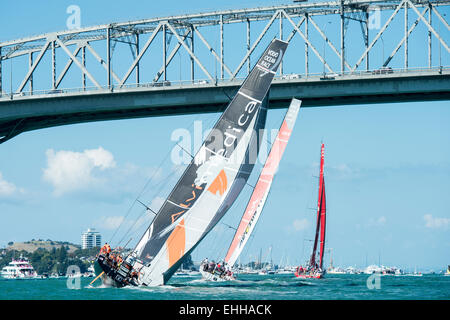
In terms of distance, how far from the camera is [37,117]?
60.0m

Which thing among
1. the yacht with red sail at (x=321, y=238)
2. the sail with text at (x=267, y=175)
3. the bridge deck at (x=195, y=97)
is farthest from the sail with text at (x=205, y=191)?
the yacht with red sail at (x=321, y=238)

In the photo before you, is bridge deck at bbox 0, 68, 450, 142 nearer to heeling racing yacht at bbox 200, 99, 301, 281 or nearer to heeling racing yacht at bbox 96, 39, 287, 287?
heeling racing yacht at bbox 200, 99, 301, 281

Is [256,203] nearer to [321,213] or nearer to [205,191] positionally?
[205,191]

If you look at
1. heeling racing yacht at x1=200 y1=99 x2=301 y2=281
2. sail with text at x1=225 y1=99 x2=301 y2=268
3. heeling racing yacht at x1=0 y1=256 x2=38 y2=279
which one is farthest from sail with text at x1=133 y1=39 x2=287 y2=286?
heeling racing yacht at x1=0 y1=256 x2=38 y2=279

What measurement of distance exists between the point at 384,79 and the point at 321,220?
23.2 metres

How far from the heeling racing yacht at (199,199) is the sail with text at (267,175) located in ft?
35.9

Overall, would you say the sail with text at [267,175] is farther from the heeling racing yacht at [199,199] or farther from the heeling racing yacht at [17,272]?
the heeling racing yacht at [17,272]

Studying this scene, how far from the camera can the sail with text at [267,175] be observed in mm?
50753

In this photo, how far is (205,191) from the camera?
3853 cm

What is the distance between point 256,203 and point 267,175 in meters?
2.12

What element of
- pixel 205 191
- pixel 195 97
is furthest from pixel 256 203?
pixel 205 191

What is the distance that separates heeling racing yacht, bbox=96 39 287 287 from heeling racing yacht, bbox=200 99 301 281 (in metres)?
11.0

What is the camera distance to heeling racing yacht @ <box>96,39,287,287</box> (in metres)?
37.9
